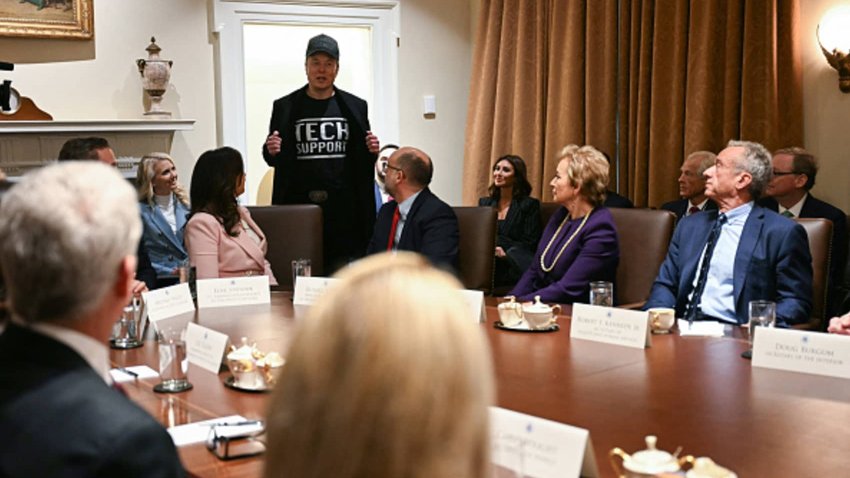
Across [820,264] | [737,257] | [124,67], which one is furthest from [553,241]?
[124,67]

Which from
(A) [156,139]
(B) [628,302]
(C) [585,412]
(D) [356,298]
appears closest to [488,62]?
(A) [156,139]

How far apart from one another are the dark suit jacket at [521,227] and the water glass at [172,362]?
3.21 metres

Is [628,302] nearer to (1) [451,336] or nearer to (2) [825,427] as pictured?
(2) [825,427]

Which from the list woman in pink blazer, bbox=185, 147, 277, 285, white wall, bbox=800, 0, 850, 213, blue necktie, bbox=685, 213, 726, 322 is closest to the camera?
blue necktie, bbox=685, 213, 726, 322

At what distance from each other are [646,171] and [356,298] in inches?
194

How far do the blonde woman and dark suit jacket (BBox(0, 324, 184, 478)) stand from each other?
3904mm

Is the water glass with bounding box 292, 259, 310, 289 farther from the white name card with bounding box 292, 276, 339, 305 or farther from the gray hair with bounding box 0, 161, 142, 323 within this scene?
the gray hair with bounding box 0, 161, 142, 323

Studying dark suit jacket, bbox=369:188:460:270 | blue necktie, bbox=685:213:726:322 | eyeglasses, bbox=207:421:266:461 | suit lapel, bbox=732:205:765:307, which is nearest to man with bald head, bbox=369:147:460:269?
dark suit jacket, bbox=369:188:460:270

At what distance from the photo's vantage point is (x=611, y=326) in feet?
8.50

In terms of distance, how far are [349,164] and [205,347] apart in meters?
2.92

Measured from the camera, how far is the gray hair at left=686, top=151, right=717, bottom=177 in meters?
4.78

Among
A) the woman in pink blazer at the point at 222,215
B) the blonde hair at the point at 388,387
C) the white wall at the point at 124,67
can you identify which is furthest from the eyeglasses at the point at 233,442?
the white wall at the point at 124,67

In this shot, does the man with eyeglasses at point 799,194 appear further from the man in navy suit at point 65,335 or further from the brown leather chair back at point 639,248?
the man in navy suit at point 65,335

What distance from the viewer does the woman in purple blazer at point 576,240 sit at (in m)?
3.73
